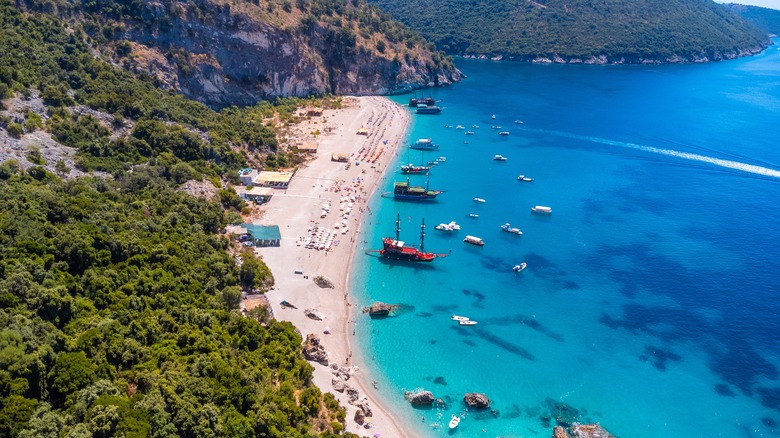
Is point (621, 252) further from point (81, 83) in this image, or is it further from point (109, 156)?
point (81, 83)

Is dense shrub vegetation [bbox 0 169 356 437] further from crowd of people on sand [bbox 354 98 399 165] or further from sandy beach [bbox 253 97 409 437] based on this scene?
crowd of people on sand [bbox 354 98 399 165]

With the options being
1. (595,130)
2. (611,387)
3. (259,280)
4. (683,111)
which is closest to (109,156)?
(259,280)

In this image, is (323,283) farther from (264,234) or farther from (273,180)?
(273,180)

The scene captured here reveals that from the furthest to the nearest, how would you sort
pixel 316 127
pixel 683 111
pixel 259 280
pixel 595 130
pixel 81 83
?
pixel 683 111 → pixel 595 130 → pixel 316 127 → pixel 81 83 → pixel 259 280

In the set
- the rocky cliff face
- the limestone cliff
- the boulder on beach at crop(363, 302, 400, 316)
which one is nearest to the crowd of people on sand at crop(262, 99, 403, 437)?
the boulder on beach at crop(363, 302, 400, 316)

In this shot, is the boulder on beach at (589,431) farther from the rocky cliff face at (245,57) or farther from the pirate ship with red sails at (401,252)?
the rocky cliff face at (245,57)
